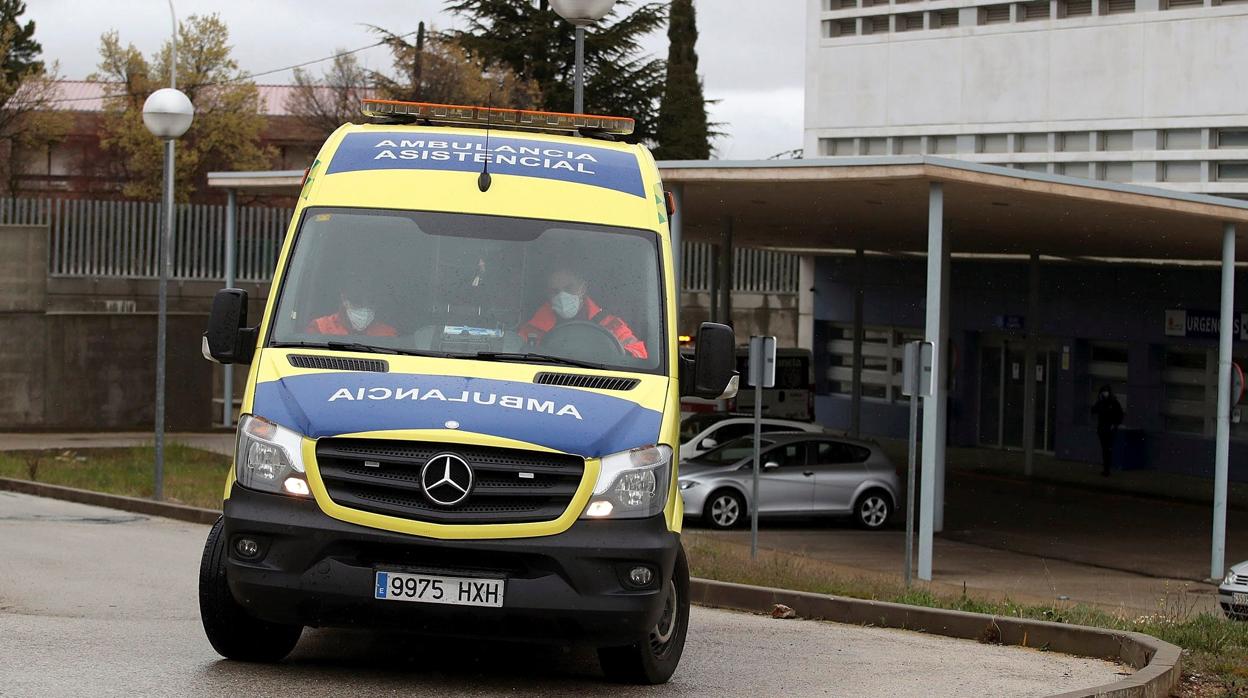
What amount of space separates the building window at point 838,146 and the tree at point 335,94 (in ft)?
56.8

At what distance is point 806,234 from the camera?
31312mm

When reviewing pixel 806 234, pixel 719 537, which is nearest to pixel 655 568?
pixel 719 537

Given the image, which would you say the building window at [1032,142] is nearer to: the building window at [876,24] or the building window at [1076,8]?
the building window at [1076,8]

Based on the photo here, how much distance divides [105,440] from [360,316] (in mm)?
21455

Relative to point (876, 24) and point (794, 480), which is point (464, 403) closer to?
point (794, 480)

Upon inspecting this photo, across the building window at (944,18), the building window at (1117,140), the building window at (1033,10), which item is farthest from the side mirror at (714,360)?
the building window at (944,18)

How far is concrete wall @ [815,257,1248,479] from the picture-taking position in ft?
108

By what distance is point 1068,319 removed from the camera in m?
35.5

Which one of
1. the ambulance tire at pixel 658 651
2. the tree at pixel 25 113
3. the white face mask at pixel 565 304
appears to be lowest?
the ambulance tire at pixel 658 651

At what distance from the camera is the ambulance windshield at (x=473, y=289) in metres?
7.99

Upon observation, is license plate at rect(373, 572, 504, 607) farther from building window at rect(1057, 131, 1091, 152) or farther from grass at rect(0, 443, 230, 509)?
building window at rect(1057, 131, 1091, 152)

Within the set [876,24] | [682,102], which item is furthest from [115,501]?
[682,102]

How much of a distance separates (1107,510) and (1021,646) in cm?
1896

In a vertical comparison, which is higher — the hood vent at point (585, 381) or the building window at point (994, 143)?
the building window at point (994, 143)
